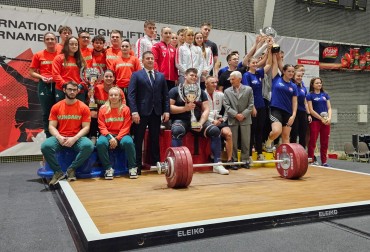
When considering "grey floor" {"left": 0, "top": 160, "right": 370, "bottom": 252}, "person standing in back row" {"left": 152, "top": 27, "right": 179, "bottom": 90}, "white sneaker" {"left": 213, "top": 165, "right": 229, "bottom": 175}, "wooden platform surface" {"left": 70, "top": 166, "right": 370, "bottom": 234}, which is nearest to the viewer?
"grey floor" {"left": 0, "top": 160, "right": 370, "bottom": 252}

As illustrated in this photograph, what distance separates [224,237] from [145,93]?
8.07ft

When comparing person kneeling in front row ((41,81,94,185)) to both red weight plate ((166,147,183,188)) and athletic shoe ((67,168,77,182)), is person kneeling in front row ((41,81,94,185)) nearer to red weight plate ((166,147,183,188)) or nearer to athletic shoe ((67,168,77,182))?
athletic shoe ((67,168,77,182))

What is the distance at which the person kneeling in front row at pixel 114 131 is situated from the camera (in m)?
4.01

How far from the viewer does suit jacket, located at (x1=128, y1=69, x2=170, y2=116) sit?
4.23 metres

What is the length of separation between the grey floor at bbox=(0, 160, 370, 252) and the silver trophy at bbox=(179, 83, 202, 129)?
2.01 m

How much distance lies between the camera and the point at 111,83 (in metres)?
4.32

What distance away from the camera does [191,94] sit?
4.26 metres

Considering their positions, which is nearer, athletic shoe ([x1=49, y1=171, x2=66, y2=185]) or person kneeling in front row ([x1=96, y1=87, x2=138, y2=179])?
athletic shoe ([x1=49, y1=171, x2=66, y2=185])

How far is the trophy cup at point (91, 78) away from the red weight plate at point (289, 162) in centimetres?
235

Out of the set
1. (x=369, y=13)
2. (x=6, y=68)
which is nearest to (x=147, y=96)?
(x=6, y=68)

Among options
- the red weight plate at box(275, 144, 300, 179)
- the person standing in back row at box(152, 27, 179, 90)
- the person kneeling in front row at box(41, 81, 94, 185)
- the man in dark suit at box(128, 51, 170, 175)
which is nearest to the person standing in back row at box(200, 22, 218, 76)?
the person standing in back row at box(152, 27, 179, 90)

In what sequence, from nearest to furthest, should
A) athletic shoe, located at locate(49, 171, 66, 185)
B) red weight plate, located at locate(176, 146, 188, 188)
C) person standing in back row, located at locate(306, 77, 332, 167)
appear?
red weight plate, located at locate(176, 146, 188, 188) < athletic shoe, located at locate(49, 171, 66, 185) < person standing in back row, located at locate(306, 77, 332, 167)

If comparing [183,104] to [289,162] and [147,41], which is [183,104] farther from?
[289,162]

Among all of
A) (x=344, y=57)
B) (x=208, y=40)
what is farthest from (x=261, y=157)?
(x=344, y=57)
